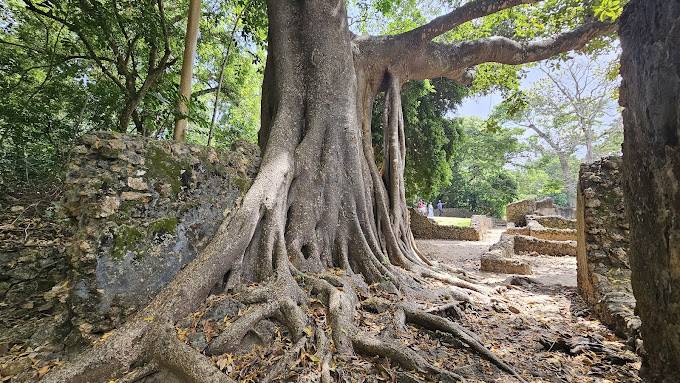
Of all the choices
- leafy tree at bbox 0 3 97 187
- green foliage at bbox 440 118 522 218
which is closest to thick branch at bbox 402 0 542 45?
leafy tree at bbox 0 3 97 187

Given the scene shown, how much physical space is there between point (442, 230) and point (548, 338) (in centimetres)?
963

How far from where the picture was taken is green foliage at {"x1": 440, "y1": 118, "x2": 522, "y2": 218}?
21.7m

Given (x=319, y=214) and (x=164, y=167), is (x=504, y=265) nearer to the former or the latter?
(x=319, y=214)

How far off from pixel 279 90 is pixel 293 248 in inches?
88.8

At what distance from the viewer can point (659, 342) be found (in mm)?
1754

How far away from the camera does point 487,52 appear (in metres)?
5.91

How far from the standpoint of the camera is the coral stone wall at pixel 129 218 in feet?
7.36

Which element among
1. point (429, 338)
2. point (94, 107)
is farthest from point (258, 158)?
point (94, 107)

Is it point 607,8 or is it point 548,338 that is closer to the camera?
point 548,338

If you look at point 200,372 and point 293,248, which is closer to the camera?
point 200,372

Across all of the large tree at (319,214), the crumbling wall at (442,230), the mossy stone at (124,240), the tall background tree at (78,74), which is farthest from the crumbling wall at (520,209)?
the mossy stone at (124,240)

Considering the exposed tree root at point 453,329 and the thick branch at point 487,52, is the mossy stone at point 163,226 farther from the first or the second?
the thick branch at point 487,52

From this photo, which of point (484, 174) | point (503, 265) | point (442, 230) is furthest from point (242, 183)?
point (484, 174)

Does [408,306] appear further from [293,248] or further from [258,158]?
[258,158]
